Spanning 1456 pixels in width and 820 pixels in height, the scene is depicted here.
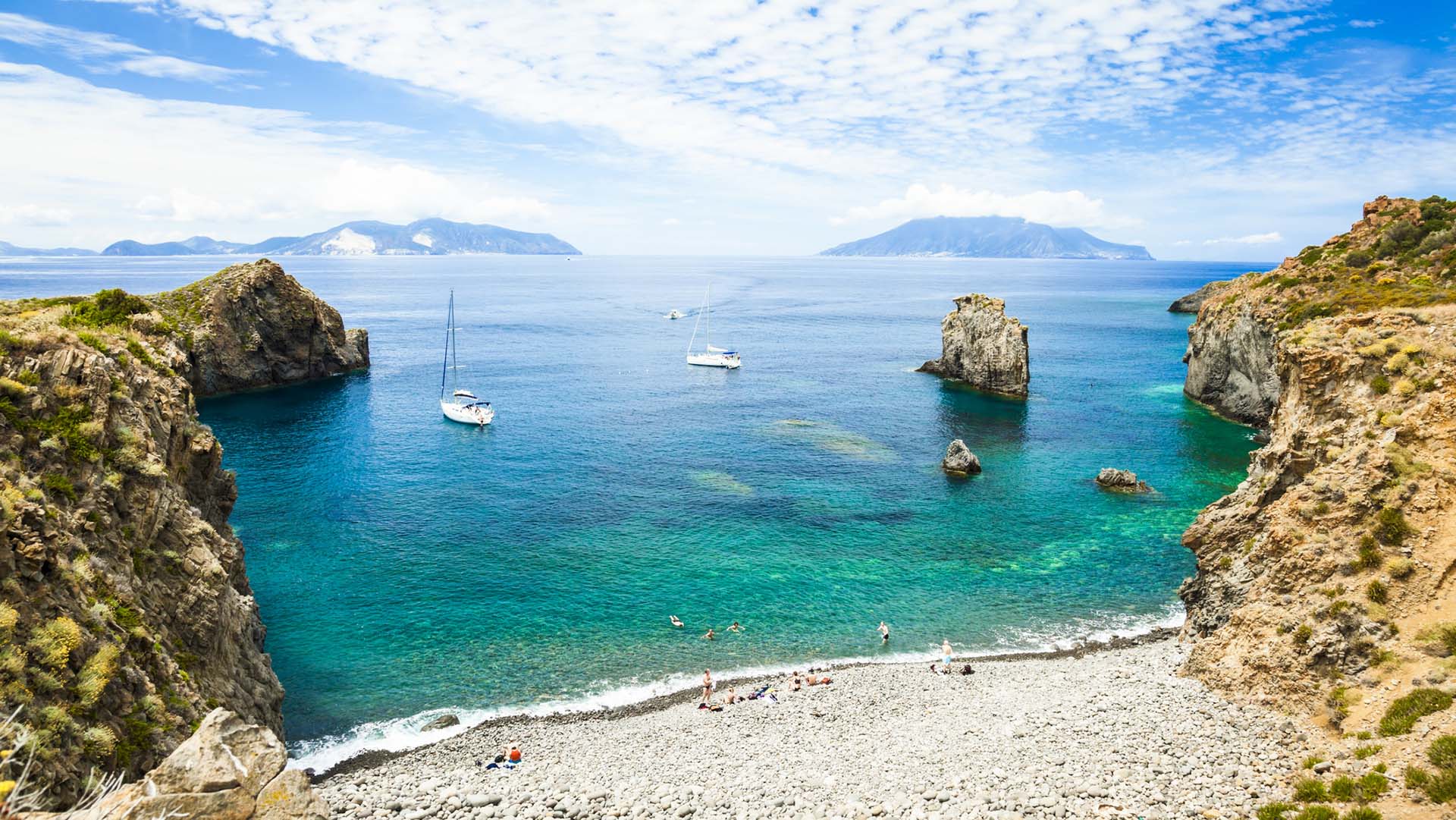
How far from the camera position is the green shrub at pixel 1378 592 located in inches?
1052

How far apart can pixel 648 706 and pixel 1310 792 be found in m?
26.3

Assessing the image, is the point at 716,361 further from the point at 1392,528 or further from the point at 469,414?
the point at 1392,528

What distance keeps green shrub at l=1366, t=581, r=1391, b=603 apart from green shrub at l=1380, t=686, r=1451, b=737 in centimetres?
436

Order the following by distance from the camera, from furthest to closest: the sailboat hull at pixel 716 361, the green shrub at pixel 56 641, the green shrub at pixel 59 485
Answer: the sailboat hull at pixel 716 361, the green shrub at pixel 59 485, the green shrub at pixel 56 641

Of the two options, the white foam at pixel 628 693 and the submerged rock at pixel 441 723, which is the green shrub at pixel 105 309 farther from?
the submerged rock at pixel 441 723

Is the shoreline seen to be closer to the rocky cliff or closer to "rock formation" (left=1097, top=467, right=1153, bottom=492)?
the rocky cliff

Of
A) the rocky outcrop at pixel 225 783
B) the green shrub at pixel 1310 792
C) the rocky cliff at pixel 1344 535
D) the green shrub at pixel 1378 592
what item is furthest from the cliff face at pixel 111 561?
the green shrub at pixel 1378 592

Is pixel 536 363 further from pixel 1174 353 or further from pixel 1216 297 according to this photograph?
pixel 1174 353

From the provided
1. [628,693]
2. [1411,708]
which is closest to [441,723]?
[628,693]

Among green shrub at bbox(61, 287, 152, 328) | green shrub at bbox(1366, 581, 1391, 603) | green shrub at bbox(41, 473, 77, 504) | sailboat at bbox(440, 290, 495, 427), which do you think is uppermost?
green shrub at bbox(61, 287, 152, 328)

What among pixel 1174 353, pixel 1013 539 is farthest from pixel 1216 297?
pixel 1013 539

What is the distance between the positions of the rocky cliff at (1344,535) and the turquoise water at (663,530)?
37.4 feet

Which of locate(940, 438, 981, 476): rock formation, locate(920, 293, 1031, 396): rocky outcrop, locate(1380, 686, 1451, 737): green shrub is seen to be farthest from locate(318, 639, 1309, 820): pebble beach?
locate(920, 293, 1031, 396): rocky outcrop

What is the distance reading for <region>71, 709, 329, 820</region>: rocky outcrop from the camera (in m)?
14.3
